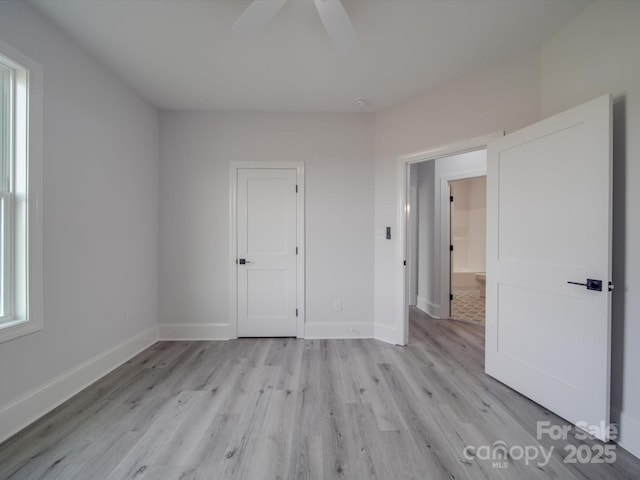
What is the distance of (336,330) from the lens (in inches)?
116

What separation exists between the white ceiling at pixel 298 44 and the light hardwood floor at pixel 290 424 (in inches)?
102

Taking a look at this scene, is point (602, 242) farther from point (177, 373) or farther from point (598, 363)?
point (177, 373)

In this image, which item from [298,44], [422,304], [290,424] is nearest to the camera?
[290,424]

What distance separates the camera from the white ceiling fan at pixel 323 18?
4.27 feet

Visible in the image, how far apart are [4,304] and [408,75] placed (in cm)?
348

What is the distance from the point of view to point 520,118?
2045mm

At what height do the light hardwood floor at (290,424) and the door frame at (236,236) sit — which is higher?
the door frame at (236,236)

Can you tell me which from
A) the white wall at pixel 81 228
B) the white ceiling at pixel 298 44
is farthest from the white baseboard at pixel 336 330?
the white ceiling at pixel 298 44

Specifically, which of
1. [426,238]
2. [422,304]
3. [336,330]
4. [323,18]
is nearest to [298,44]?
[323,18]

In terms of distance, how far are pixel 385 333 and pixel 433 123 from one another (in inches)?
92.5

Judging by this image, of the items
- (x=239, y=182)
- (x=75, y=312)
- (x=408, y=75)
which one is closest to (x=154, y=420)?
(x=75, y=312)

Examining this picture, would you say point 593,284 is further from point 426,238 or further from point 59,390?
point 59,390

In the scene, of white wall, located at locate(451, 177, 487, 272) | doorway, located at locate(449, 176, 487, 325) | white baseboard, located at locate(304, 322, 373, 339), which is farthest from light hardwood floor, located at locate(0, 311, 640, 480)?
white wall, located at locate(451, 177, 487, 272)

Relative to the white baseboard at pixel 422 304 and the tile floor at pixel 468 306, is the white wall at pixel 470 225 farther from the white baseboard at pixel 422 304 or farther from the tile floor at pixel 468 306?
the white baseboard at pixel 422 304
